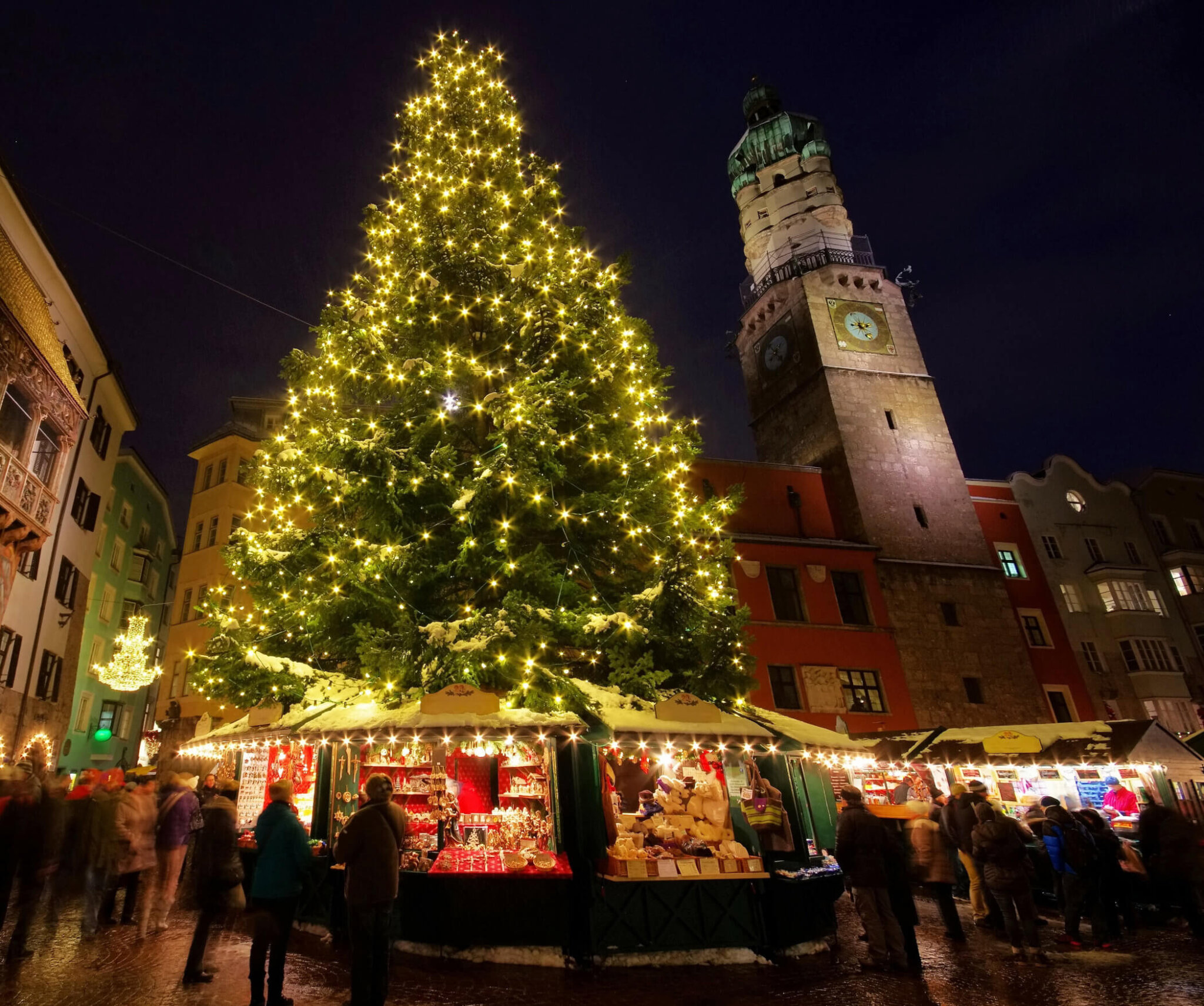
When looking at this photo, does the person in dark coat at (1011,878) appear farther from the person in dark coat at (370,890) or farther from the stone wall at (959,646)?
the stone wall at (959,646)

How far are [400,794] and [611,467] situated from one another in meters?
5.93

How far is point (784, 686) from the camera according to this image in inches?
841

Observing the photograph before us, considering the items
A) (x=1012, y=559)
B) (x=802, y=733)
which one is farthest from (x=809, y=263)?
(x=802, y=733)

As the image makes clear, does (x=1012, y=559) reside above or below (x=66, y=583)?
below

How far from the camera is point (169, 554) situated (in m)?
37.5

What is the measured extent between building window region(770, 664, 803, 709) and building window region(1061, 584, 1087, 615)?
44.9 ft

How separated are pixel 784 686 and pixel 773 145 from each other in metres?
35.2

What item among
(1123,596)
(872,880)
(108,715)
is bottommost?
(872,880)

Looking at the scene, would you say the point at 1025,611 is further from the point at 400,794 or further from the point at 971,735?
the point at 400,794

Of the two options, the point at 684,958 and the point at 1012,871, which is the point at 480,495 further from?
the point at 1012,871

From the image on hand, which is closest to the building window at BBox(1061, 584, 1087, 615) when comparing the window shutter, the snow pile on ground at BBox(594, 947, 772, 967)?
the snow pile on ground at BBox(594, 947, 772, 967)

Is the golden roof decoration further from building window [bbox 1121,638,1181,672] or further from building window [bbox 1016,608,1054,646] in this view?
building window [bbox 1121,638,1181,672]

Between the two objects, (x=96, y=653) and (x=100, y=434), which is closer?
(x=100, y=434)

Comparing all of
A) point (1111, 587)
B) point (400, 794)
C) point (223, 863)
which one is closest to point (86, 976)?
point (223, 863)
